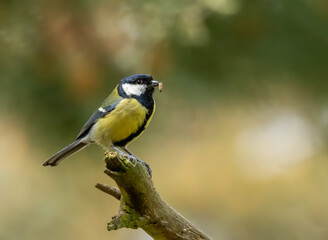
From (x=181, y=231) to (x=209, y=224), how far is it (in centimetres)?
175

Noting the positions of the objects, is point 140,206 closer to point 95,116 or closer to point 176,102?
point 95,116

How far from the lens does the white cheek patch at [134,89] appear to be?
7.66 feet

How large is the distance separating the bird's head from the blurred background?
24 cm

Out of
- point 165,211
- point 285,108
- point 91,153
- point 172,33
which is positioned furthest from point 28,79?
point 285,108

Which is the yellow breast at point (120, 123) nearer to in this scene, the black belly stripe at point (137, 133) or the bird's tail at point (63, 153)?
the black belly stripe at point (137, 133)

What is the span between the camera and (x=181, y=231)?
6.26 ft

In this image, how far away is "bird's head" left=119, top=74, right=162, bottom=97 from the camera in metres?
2.34

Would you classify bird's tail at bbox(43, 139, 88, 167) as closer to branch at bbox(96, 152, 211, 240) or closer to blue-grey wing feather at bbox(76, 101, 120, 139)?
blue-grey wing feather at bbox(76, 101, 120, 139)

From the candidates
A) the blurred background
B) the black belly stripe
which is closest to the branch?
the black belly stripe

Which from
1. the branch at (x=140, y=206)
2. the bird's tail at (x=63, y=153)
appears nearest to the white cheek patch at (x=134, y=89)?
the bird's tail at (x=63, y=153)

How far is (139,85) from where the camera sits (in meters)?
2.36

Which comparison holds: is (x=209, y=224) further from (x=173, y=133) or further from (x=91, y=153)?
(x=91, y=153)

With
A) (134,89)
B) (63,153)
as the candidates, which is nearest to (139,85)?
(134,89)

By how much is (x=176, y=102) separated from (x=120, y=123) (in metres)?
0.66
